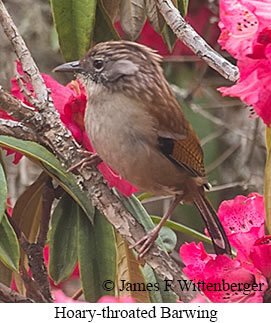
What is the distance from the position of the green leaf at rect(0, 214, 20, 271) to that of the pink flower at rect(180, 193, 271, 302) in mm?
195

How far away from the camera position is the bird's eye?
2.98 feet

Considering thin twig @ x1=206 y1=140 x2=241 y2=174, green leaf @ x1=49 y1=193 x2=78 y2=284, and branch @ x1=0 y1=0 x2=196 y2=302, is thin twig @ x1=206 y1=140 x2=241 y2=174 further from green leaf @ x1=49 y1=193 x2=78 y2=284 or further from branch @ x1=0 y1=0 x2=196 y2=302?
branch @ x1=0 y1=0 x2=196 y2=302

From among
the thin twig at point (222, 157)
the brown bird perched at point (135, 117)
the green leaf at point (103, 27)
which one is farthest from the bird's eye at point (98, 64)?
the thin twig at point (222, 157)

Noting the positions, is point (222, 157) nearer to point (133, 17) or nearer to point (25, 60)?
point (133, 17)

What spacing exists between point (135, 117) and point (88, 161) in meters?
0.08

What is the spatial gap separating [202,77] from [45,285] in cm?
102

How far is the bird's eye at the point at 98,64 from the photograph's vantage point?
0.91 m

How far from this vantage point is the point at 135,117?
91 cm

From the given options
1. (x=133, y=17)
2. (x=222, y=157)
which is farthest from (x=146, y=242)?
(x=222, y=157)

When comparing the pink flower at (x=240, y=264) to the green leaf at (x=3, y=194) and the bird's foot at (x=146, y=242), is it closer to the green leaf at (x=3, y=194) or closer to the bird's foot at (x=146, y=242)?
Answer: the bird's foot at (x=146, y=242)

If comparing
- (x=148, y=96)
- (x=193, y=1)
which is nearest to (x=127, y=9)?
(x=148, y=96)

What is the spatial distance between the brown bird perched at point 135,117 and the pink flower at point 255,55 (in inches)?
5.5

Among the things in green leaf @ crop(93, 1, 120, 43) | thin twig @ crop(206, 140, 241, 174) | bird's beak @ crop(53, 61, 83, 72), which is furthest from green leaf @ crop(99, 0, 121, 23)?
thin twig @ crop(206, 140, 241, 174)

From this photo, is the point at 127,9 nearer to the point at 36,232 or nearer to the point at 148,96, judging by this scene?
the point at 148,96
